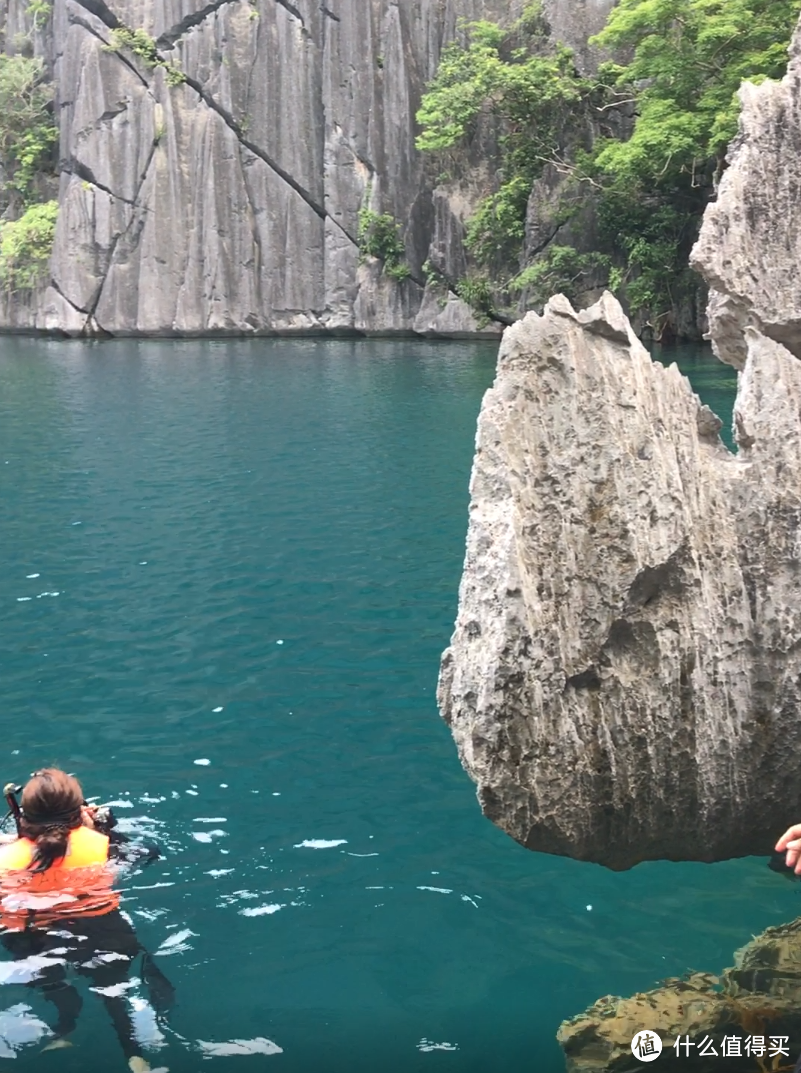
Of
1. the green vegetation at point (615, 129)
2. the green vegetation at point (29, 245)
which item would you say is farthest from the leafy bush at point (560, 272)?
the green vegetation at point (29, 245)

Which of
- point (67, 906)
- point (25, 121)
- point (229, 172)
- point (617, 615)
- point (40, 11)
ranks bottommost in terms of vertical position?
point (67, 906)

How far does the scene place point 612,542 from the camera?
5289mm

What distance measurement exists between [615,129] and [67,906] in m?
40.9

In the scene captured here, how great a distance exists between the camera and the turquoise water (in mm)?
5820

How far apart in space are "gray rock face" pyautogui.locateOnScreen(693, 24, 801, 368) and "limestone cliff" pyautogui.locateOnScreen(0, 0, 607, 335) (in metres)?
45.0

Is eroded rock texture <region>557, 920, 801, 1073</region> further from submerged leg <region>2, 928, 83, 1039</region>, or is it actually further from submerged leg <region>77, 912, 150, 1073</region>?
submerged leg <region>2, 928, 83, 1039</region>

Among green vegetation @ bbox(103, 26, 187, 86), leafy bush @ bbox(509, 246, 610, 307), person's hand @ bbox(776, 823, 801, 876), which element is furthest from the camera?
green vegetation @ bbox(103, 26, 187, 86)

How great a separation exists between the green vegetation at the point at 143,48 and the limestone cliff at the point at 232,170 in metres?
0.25

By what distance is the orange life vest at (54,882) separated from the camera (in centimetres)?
538

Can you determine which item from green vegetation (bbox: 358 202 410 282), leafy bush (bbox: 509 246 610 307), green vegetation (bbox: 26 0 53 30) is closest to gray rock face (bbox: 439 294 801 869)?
leafy bush (bbox: 509 246 610 307)

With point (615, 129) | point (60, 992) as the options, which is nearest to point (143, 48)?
point (615, 129)

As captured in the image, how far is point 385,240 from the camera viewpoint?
166ft

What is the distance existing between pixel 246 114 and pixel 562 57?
1738cm

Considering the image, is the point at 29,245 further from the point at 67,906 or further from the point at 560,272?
the point at 67,906
